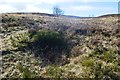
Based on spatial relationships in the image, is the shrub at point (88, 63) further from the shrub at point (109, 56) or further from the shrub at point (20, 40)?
the shrub at point (20, 40)

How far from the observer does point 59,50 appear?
56.5ft

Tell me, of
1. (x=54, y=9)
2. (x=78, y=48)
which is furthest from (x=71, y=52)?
(x=54, y=9)

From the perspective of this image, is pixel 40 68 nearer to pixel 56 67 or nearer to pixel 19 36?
pixel 56 67

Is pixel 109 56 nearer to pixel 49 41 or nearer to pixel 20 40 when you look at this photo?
pixel 49 41

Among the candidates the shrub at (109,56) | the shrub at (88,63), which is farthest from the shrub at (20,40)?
the shrub at (109,56)

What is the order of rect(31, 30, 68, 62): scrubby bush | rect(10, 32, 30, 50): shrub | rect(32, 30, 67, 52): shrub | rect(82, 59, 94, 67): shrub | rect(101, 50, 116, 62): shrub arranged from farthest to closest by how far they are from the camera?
rect(32, 30, 67, 52): shrub → rect(10, 32, 30, 50): shrub → rect(31, 30, 68, 62): scrubby bush → rect(101, 50, 116, 62): shrub → rect(82, 59, 94, 67): shrub

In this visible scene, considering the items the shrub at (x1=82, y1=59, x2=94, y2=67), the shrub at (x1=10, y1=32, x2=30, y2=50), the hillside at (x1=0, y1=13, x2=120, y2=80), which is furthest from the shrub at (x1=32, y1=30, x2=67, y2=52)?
the shrub at (x1=82, y1=59, x2=94, y2=67)

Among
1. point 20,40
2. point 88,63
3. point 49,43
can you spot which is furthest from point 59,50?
point 88,63

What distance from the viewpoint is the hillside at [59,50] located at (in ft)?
47.2

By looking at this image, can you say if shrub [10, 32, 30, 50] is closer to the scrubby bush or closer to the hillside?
the hillside

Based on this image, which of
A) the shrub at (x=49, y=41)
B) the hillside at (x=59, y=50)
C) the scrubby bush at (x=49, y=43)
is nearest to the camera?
the hillside at (x=59, y=50)

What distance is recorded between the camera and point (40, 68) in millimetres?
14922

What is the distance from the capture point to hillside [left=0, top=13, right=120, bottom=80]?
1438 cm

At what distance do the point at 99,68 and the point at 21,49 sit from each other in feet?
16.6
